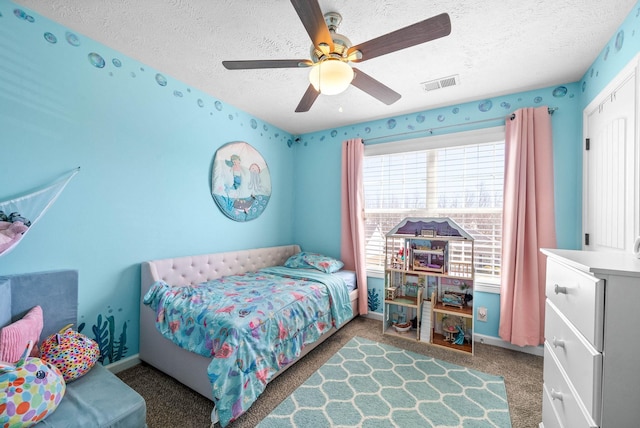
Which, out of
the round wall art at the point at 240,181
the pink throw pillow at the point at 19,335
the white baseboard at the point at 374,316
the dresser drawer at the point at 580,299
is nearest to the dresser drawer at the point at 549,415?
the dresser drawer at the point at 580,299

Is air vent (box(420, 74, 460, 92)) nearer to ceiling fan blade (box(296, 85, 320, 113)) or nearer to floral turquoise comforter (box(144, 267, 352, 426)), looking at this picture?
ceiling fan blade (box(296, 85, 320, 113))

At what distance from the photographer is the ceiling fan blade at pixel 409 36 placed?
1.28 metres

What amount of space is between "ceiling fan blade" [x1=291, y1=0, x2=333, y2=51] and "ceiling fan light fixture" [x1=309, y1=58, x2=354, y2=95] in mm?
95

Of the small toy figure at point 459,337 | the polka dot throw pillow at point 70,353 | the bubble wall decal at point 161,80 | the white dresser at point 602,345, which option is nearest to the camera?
the white dresser at point 602,345

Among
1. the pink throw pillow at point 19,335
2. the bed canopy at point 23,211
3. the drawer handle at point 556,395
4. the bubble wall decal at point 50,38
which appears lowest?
the drawer handle at point 556,395

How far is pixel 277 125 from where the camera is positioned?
3756mm

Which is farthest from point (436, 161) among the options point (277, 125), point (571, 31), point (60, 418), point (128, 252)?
point (60, 418)

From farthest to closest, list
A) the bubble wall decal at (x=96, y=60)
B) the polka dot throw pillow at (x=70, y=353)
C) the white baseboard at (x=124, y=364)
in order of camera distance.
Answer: the white baseboard at (x=124, y=364), the bubble wall decal at (x=96, y=60), the polka dot throw pillow at (x=70, y=353)

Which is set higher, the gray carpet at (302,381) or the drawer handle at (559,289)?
the drawer handle at (559,289)

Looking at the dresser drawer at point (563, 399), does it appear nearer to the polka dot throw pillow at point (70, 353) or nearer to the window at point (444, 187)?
the window at point (444, 187)

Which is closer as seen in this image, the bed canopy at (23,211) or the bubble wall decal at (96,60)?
the bed canopy at (23,211)

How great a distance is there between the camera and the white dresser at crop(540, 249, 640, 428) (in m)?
0.85

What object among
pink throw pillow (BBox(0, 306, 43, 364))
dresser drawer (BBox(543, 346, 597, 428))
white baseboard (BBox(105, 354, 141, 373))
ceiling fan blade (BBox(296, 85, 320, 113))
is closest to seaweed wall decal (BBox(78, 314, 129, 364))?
white baseboard (BBox(105, 354, 141, 373))

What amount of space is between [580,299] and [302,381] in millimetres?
1866
